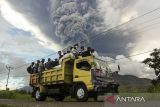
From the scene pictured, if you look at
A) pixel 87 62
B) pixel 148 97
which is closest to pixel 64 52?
pixel 87 62

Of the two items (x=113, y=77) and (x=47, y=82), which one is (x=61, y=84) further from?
(x=113, y=77)

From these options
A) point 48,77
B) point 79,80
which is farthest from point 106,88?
point 48,77

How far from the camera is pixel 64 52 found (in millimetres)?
24062

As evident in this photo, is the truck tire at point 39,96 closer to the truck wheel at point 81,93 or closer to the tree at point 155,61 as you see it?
the truck wheel at point 81,93

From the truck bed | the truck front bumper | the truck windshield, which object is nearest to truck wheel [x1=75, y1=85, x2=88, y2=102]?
the truck front bumper

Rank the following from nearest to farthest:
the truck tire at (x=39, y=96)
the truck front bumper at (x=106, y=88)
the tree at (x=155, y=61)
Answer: the truck front bumper at (x=106, y=88)
the truck tire at (x=39, y=96)
the tree at (x=155, y=61)

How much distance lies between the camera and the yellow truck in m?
20.8

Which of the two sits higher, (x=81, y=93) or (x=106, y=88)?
(x=106, y=88)

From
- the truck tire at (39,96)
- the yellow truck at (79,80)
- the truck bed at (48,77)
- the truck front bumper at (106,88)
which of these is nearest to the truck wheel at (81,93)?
the yellow truck at (79,80)

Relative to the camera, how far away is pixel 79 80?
2153 cm

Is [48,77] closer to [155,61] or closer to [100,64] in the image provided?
[100,64]

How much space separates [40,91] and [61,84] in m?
2.76

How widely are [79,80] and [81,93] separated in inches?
32.1

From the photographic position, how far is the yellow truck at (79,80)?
68.1ft
